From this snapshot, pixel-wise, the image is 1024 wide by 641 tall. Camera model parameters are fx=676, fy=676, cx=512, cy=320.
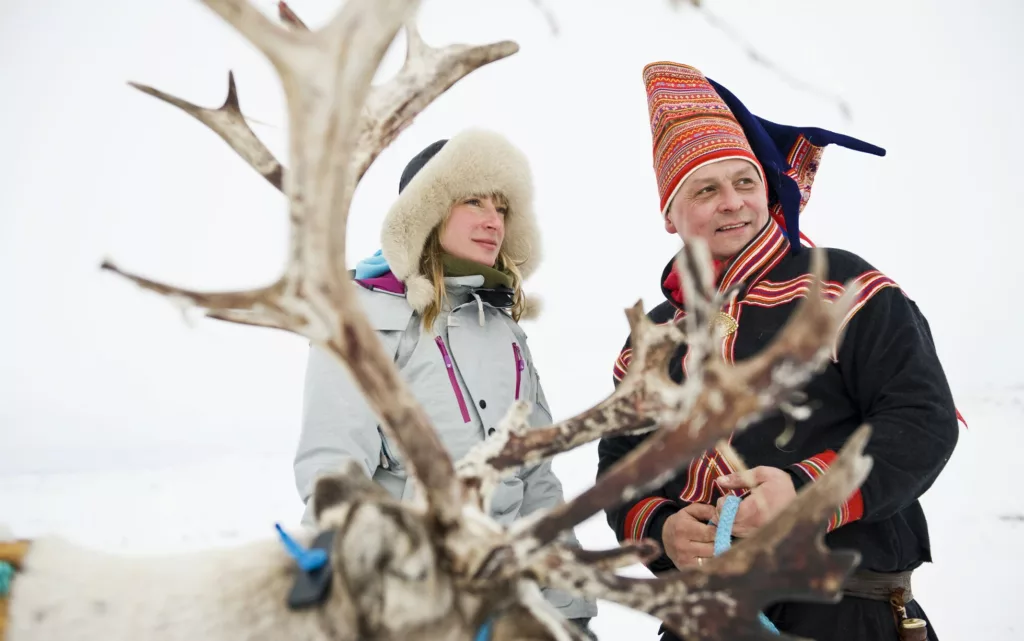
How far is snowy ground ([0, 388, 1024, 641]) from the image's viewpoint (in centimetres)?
448

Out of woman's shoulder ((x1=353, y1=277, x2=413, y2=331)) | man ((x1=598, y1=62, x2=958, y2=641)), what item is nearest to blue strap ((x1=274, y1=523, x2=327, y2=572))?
man ((x1=598, y1=62, x2=958, y2=641))

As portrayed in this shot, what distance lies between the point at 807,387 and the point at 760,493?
36 centimetres

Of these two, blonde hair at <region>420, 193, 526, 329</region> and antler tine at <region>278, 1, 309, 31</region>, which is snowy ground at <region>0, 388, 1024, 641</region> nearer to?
blonde hair at <region>420, 193, 526, 329</region>

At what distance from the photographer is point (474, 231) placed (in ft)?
7.43

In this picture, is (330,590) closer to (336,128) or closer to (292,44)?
(336,128)

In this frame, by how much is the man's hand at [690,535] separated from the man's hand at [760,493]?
0.35 feet

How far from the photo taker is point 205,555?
1138mm

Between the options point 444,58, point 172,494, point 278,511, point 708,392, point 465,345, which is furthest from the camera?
point 172,494

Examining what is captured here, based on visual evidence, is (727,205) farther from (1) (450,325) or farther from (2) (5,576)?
(2) (5,576)

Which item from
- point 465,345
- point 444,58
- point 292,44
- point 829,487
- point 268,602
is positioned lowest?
point 268,602

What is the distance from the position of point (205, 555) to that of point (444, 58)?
1045 millimetres

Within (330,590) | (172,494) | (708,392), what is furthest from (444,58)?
(172,494)

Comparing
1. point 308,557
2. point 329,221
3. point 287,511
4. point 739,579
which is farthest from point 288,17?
point 287,511

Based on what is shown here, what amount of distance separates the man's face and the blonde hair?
0.69m
